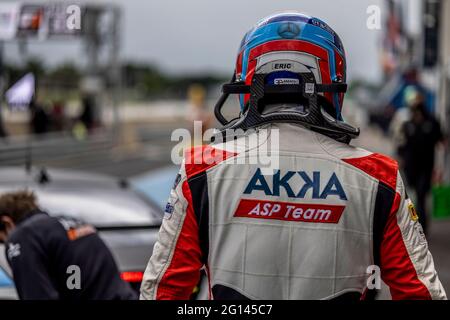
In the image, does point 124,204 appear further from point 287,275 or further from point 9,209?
point 287,275

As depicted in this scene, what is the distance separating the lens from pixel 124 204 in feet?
18.8

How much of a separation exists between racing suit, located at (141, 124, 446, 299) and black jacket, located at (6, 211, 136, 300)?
1.61m

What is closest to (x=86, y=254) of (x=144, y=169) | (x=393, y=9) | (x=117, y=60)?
(x=117, y=60)

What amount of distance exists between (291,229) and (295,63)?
41cm

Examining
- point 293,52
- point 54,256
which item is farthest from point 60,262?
point 293,52

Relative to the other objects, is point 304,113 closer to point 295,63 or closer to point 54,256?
point 295,63

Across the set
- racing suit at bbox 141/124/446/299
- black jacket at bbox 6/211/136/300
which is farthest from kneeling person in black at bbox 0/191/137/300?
racing suit at bbox 141/124/446/299

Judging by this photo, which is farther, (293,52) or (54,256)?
(54,256)

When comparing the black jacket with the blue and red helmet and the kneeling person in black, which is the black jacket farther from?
the blue and red helmet

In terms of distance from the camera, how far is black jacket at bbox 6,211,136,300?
11.7ft

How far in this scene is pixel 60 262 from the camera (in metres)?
3.79

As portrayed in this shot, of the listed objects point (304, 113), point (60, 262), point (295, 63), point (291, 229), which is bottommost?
point (60, 262)

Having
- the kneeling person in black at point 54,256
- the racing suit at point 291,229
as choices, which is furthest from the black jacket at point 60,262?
the racing suit at point 291,229

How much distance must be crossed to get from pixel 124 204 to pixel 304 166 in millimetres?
3836
